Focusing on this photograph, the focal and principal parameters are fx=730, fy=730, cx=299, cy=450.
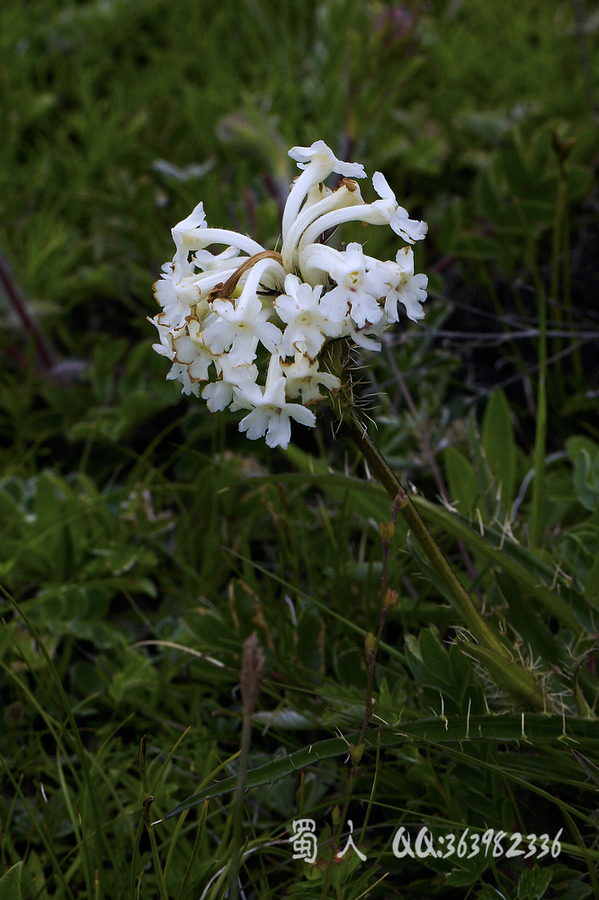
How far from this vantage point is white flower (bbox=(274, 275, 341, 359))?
90cm

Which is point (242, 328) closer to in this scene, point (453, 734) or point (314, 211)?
point (314, 211)

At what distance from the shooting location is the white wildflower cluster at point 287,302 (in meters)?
0.92

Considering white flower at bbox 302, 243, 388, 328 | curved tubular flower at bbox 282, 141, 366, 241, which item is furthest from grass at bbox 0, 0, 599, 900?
curved tubular flower at bbox 282, 141, 366, 241

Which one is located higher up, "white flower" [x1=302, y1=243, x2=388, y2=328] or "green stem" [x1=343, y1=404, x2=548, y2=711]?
"white flower" [x1=302, y1=243, x2=388, y2=328]

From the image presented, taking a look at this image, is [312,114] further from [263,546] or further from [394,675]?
[394,675]

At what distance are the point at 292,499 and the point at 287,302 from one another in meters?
1.07

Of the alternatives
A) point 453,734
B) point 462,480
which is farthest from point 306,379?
point 462,480

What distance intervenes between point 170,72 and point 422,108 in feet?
4.11

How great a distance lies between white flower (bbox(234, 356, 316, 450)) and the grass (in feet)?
0.42

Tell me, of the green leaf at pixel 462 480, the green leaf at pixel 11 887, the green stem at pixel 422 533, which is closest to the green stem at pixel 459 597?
the green stem at pixel 422 533

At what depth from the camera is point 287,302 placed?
899 mm

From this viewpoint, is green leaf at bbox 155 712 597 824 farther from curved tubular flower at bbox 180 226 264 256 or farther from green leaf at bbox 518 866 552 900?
Answer: curved tubular flower at bbox 180 226 264 256

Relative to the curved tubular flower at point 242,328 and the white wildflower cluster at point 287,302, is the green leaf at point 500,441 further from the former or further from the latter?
the curved tubular flower at point 242,328

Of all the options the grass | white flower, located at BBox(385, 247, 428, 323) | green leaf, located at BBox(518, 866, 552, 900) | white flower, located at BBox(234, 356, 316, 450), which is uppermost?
white flower, located at BBox(385, 247, 428, 323)
